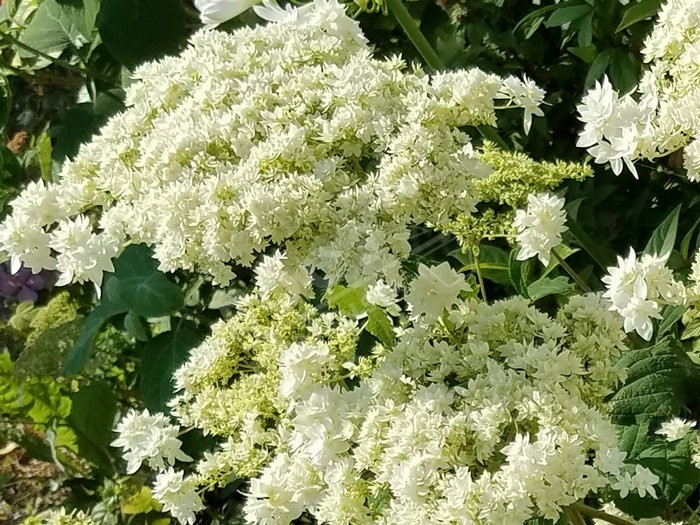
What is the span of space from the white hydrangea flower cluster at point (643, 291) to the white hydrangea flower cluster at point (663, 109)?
70 mm

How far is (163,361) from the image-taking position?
1184 mm

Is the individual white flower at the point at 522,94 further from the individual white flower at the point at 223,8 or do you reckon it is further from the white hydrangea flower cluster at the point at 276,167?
the individual white flower at the point at 223,8

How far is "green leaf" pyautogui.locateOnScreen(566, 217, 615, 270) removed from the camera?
0.94 m

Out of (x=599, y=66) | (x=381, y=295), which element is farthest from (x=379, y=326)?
(x=599, y=66)

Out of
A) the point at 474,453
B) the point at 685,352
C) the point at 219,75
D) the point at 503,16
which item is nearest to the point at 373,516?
the point at 474,453

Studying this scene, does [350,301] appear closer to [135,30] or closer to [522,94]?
[522,94]

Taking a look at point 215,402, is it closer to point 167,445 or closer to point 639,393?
point 167,445

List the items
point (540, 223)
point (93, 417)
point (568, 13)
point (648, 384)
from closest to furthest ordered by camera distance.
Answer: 1. point (540, 223)
2. point (648, 384)
3. point (568, 13)
4. point (93, 417)

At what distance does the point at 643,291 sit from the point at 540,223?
0.43 feet

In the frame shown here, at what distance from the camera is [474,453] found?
0.56 m

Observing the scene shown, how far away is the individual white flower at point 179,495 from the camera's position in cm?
68

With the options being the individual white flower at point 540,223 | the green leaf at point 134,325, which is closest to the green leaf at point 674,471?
the individual white flower at point 540,223

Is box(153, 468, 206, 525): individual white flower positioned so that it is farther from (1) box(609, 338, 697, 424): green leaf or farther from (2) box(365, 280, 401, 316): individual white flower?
(1) box(609, 338, 697, 424): green leaf

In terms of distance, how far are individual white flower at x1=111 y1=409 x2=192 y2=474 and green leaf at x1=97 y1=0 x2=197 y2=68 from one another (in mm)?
639
